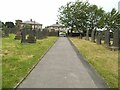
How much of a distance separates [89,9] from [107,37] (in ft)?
181

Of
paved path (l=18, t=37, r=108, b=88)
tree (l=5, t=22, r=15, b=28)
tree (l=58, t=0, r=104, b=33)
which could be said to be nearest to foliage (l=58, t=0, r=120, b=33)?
tree (l=58, t=0, r=104, b=33)

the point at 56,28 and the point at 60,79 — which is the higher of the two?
the point at 56,28

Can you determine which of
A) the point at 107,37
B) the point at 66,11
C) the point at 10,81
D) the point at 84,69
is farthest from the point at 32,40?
the point at 66,11

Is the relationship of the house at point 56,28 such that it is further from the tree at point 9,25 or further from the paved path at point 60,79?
the paved path at point 60,79

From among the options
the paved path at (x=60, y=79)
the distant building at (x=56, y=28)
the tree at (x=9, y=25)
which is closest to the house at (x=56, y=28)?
the distant building at (x=56, y=28)

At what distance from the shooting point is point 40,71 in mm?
11352

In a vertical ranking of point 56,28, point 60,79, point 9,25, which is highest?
point 9,25

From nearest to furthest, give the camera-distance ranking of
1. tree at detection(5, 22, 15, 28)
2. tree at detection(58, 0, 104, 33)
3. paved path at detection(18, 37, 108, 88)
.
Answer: paved path at detection(18, 37, 108, 88) → tree at detection(58, 0, 104, 33) → tree at detection(5, 22, 15, 28)

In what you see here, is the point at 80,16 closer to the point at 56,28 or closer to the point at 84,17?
the point at 84,17

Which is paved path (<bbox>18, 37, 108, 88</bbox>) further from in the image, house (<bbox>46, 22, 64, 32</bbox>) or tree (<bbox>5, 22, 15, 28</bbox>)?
tree (<bbox>5, 22, 15, 28</bbox>)

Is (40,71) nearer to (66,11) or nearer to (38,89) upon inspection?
(38,89)

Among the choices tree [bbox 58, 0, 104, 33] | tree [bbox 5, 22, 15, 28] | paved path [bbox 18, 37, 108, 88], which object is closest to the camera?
paved path [bbox 18, 37, 108, 88]

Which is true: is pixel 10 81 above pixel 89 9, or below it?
below

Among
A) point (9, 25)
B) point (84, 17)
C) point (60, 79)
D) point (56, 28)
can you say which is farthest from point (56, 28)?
point (60, 79)
